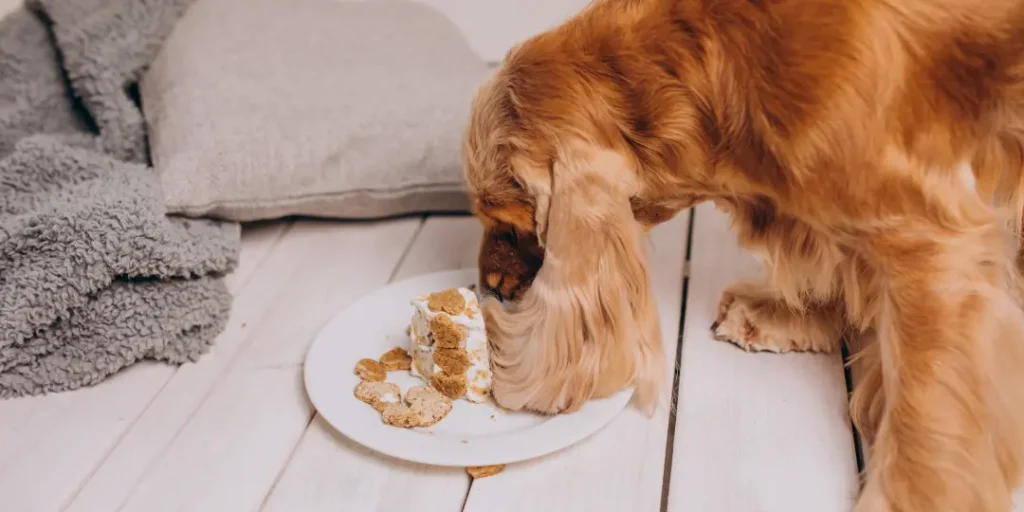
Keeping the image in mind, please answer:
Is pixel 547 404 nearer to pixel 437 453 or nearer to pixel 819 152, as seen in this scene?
pixel 437 453

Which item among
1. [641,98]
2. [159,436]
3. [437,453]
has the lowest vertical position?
[159,436]

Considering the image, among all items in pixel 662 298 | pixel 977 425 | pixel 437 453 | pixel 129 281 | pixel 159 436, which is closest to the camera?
pixel 977 425

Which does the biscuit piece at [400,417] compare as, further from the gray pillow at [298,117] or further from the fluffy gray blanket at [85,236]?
the gray pillow at [298,117]

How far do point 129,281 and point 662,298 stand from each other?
0.89 metres

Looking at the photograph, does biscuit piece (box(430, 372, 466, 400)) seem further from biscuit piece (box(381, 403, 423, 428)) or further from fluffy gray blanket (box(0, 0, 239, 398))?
fluffy gray blanket (box(0, 0, 239, 398))

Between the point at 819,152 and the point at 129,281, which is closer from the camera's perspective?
the point at 819,152

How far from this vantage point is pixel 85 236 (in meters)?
1.44

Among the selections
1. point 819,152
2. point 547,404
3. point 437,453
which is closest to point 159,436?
point 437,453

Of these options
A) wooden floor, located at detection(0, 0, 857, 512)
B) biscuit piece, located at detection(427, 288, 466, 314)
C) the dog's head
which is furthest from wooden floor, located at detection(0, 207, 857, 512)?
biscuit piece, located at detection(427, 288, 466, 314)

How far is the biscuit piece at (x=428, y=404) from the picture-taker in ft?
4.11

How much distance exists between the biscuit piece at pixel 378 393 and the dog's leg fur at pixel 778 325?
1.74ft

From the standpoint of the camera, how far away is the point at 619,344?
1.22 meters

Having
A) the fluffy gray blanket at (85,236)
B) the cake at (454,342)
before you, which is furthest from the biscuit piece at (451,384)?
the fluffy gray blanket at (85,236)

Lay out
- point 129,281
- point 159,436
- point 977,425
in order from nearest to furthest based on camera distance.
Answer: point 977,425 → point 159,436 → point 129,281
